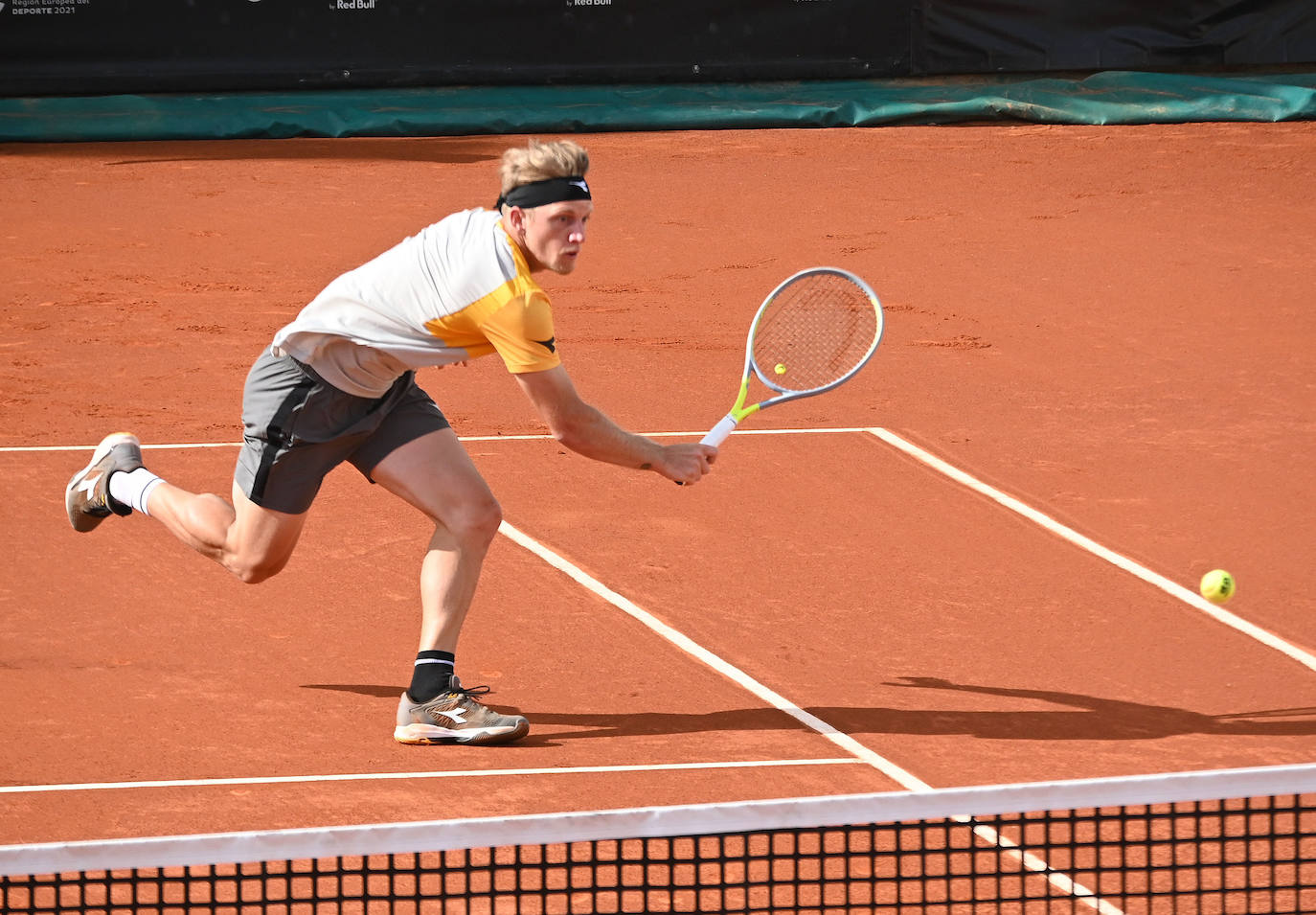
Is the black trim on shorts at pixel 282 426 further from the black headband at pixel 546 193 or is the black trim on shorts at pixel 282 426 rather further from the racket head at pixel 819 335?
the racket head at pixel 819 335

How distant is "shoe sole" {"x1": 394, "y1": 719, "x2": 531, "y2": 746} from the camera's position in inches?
199

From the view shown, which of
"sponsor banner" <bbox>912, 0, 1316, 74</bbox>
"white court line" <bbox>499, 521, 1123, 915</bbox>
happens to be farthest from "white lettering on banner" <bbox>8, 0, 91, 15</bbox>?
"white court line" <bbox>499, 521, 1123, 915</bbox>

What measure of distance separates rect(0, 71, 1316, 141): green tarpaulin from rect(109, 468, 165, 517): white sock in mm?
10571

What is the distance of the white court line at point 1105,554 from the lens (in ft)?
19.5

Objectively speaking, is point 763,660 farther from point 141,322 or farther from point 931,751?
point 141,322

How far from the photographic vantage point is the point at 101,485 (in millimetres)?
5676

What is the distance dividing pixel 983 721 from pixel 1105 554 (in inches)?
66.7

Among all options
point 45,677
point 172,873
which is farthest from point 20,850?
point 45,677

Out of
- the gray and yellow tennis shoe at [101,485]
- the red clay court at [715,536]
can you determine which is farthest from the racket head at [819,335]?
the gray and yellow tennis shoe at [101,485]

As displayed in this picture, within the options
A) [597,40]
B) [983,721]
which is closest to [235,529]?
[983,721]

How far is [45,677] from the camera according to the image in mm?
5605

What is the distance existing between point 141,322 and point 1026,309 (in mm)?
5400

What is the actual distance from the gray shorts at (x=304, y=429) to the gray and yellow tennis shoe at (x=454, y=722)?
26.6 inches

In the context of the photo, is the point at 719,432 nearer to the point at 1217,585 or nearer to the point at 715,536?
the point at 715,536
